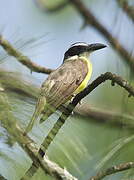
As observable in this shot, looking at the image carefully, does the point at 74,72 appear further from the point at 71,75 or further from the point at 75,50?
the point at 75,50

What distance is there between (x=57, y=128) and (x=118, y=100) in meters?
1.30

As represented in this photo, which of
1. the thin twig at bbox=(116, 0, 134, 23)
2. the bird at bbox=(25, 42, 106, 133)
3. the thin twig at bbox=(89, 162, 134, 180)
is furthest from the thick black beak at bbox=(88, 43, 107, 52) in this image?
the thin twig at bbox=(89, 162, 134, 180)

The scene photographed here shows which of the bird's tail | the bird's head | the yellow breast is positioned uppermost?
the bird's tail

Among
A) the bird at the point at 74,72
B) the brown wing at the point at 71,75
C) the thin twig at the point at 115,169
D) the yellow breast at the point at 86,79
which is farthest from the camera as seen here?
the yellow breast at the point at 86,79

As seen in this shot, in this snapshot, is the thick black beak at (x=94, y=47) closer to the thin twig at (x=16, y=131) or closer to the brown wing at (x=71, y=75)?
the brown wing at (x=71, y=75)

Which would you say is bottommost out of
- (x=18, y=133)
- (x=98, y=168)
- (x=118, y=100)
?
(x=118, y=100)

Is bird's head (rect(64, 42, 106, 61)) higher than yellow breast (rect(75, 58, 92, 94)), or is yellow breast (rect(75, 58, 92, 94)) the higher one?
bird's head (rect(64, 42, 106, 61))

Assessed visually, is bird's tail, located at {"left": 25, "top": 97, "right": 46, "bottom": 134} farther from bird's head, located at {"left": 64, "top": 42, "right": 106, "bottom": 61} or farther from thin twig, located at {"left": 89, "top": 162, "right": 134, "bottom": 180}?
bird's head, located at {"left": 64, "top": 42, "right": 106, "bottom": 61}

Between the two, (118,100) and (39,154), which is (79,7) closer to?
(118,100)

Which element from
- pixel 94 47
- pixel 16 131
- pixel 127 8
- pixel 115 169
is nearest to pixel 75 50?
pixel 94 47

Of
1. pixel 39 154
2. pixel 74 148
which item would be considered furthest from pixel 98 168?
pixel 39 154

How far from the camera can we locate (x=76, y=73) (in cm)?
280

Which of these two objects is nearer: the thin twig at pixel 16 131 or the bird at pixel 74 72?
the thin twig at pixel 16 131

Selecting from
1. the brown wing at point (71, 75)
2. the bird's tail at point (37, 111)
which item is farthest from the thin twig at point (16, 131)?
the brown wing at point (71, 75)
